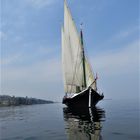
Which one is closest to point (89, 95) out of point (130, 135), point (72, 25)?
point (72, 25)

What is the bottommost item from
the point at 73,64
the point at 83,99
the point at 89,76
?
the point at 83,99

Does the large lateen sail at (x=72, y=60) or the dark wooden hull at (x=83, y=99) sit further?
the large lateen sail at (x=72, y=60)

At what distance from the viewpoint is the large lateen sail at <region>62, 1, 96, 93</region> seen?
62394mm

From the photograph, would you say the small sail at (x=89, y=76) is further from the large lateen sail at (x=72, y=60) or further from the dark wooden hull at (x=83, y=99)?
the dark wooden hull at (x=83, y=99)

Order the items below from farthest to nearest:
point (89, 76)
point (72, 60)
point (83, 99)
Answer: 1. point (72, 60)
2. point (89, 76)
3. point (83, 99)

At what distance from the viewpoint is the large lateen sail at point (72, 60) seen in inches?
2456

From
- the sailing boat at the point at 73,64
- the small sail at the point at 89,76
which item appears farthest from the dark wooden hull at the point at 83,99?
the small sail at the point at 89,76

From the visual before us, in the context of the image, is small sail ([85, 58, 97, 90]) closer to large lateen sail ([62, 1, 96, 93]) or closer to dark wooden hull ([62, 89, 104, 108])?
large lateen sail ([62, 1, 96, 93])

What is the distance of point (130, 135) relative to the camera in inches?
762

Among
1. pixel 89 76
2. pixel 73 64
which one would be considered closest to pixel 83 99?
pixel 89 76

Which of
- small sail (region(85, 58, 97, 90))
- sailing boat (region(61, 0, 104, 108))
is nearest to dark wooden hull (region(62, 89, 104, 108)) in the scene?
sailing boat (region(61, 0, 104, 108))

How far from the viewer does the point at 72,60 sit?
6469cm

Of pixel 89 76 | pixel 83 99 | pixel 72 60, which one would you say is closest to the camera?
pixel 83 99

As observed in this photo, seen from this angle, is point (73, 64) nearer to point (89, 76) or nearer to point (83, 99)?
point (89, 76)
